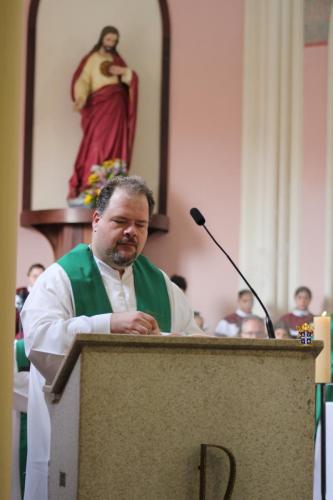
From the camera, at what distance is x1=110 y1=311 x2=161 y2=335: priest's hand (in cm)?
302

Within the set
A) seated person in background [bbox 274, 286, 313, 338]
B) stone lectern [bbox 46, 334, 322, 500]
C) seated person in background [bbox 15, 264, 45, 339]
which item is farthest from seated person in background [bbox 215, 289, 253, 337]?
stone lectern [bbox 46, 334, 322, 500]

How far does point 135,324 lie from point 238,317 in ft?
24.5

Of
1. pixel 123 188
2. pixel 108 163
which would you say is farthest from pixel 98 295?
pixel 108 163

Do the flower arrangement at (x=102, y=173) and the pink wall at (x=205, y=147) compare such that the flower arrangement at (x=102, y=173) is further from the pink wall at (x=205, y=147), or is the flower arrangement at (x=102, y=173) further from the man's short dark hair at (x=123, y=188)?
the man's short dark hair at (x=123, y=188)

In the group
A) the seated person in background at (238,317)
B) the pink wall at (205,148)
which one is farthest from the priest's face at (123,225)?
the pink wall at (205,148)

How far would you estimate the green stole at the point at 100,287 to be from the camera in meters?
3.67

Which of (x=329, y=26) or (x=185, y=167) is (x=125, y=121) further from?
(x=329, y=26)

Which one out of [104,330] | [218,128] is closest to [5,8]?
[104,330]

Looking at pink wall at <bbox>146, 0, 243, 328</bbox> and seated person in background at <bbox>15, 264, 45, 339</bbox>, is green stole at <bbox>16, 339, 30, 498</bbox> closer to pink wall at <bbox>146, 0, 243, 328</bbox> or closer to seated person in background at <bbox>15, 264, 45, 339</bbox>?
seated person in background at <bbox>15, 264, 45, 339</bbox>

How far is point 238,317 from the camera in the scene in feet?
34.2

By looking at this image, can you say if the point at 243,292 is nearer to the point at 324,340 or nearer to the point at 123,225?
the point at 324,340

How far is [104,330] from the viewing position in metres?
3.12

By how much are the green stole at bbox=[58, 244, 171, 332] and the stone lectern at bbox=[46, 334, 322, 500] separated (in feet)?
3.02

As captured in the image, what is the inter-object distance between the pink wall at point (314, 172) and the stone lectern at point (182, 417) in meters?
8.41
